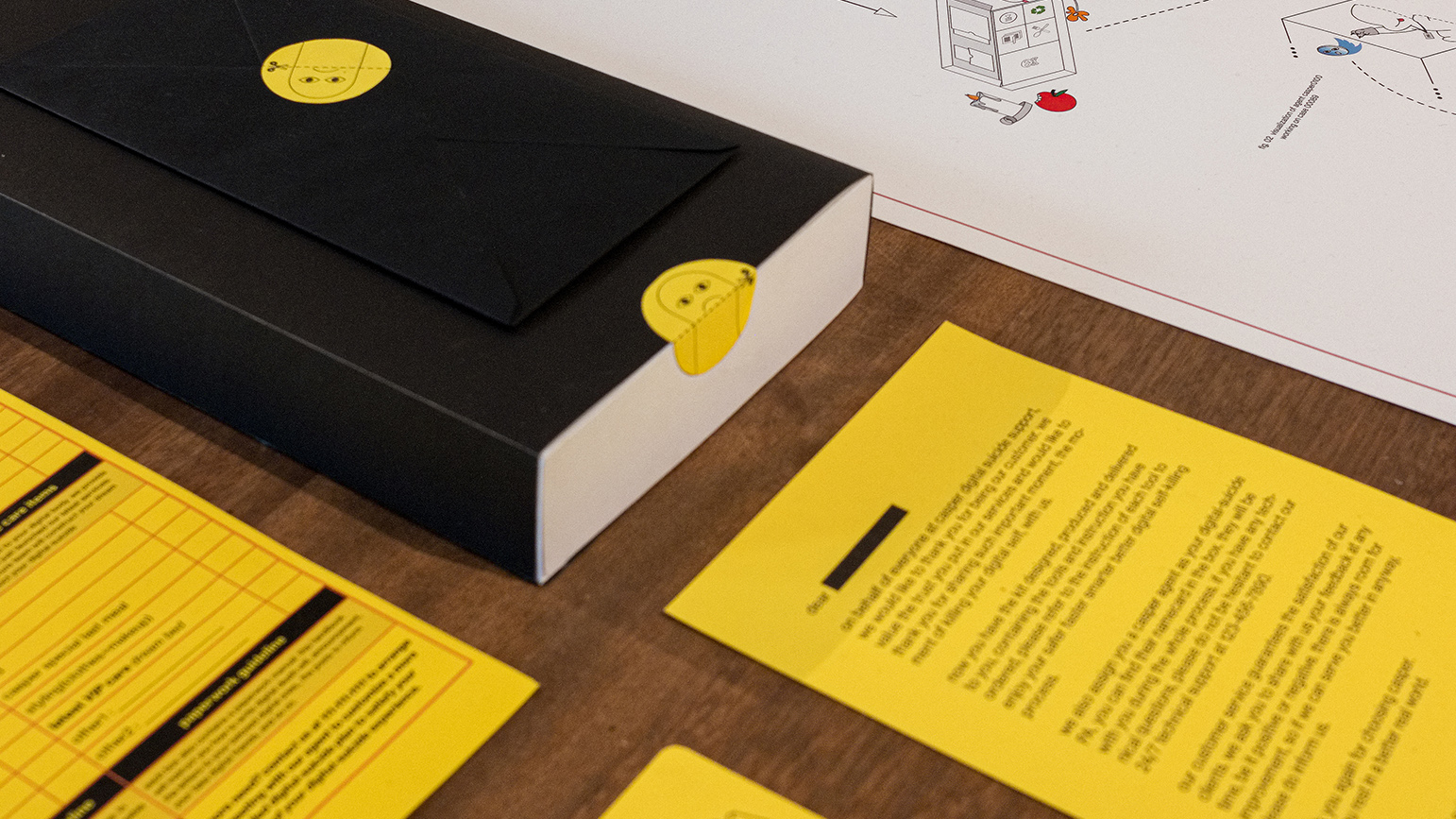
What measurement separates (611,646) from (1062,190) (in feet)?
1.21

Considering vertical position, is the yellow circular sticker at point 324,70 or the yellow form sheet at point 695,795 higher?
the yellow circular sticker at point 324,70

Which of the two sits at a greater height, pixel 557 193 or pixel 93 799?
pixel 557 193

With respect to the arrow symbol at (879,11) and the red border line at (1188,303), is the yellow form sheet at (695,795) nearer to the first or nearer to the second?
the red border line at (1188,303)

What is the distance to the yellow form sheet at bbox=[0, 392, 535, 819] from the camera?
1.52 feet

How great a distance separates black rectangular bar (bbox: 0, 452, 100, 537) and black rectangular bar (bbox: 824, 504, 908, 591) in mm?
330

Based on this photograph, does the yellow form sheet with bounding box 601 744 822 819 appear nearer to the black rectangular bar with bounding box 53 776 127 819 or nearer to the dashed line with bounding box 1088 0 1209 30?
the black rectangular bar with bounding box 53 776 127 819

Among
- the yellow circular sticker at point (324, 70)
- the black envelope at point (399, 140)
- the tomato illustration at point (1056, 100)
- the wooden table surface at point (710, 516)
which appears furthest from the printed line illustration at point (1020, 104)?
the yellow circular sticker at point (324, 70)

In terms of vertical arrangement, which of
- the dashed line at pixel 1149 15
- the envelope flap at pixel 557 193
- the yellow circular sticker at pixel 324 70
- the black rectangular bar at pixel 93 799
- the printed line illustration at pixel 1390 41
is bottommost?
the black rectangular bar at pixel 93 799

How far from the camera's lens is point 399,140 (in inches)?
24.0

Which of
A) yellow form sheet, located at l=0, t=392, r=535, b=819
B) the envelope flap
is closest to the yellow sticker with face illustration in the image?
→ the envelope flap

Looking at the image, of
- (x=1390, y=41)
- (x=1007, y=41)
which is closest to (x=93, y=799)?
(x=1007, y=41)

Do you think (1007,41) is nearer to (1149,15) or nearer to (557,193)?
(1149,15)

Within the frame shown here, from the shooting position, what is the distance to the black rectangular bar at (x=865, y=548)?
21.2 inches

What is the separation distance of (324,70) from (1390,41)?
64cm
